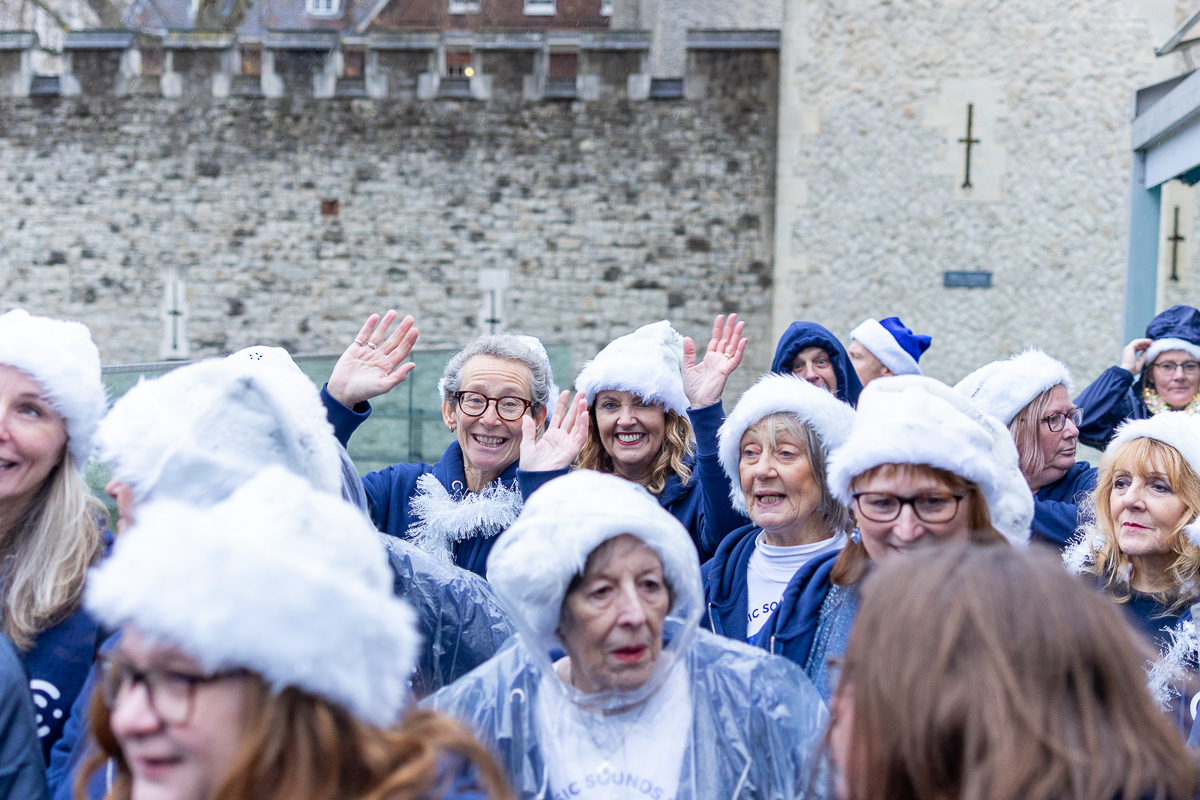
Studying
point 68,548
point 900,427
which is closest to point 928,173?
point 900,427

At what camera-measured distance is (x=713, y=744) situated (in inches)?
67.4

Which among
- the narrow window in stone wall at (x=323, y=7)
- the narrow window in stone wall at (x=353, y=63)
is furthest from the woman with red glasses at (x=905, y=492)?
the narrow window in stone wall at (x=323, y=7)

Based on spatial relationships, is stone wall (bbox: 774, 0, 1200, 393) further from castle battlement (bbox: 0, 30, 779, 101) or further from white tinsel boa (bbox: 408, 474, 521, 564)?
white tinsel boa (bbox: 408, 474, 521, 564)

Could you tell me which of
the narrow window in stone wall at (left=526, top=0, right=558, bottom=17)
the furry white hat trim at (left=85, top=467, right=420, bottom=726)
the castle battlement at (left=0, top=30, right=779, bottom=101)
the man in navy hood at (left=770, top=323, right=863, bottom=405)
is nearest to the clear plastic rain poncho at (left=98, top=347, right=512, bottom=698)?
the furry white hat trim at (left=85, top=467, right=420, bottom=726)

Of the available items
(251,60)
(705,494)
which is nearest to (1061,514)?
(705,494)

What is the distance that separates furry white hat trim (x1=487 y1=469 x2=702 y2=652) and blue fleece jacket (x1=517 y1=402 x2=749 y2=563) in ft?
3.44

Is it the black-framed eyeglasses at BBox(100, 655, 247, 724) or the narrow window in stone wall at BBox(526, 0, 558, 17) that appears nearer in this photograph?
the black-framed eyeglasses at BBox(100, 655, 247, 724)

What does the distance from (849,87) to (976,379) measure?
846 cm

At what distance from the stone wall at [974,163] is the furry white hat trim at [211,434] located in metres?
10.0

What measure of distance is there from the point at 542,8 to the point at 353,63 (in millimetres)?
6112

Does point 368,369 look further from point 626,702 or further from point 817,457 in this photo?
point 626,702

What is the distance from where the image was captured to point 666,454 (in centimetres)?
329

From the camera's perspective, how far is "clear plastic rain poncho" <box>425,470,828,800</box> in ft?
5.57

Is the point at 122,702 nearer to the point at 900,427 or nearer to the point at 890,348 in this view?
the point at 900,427
